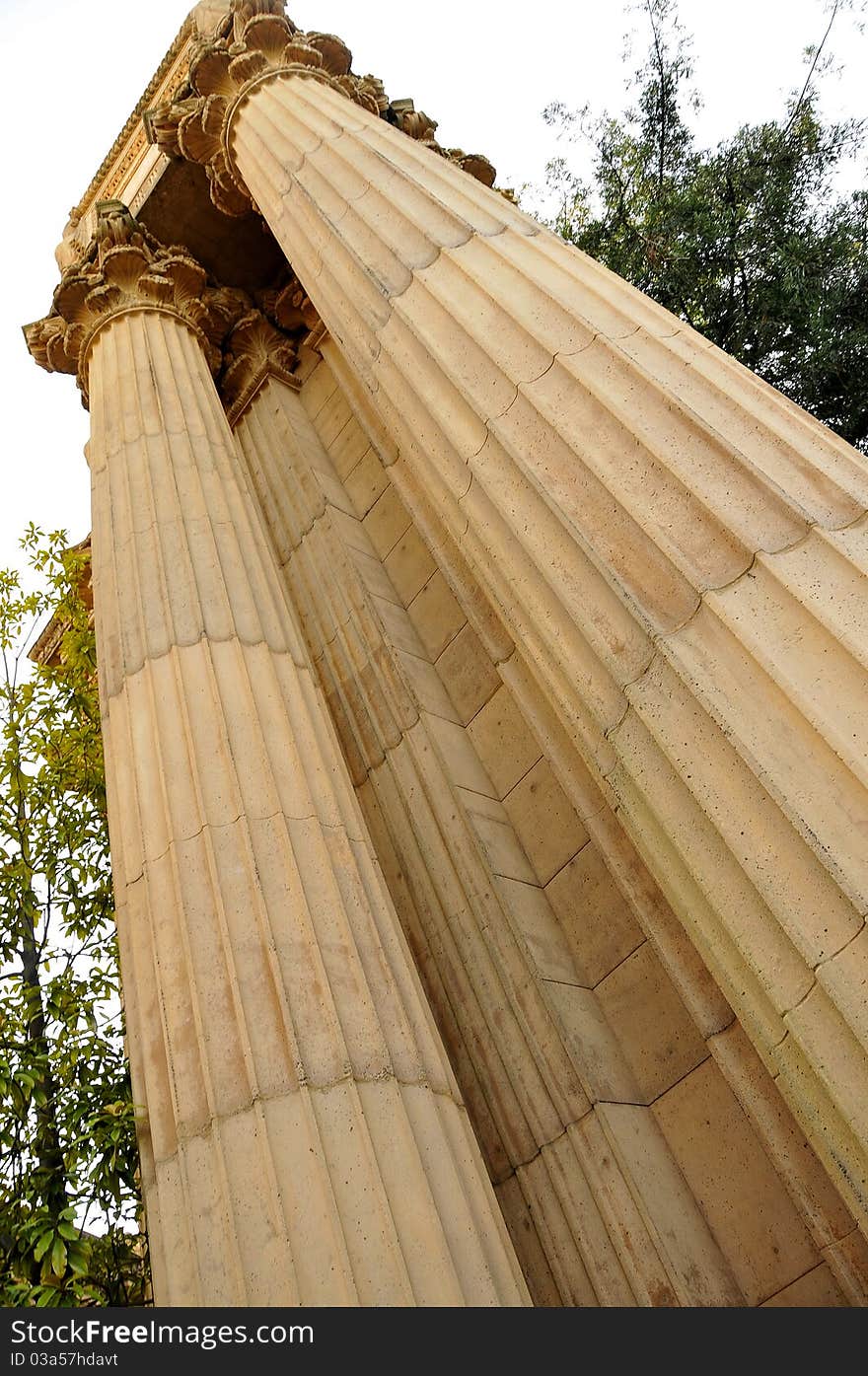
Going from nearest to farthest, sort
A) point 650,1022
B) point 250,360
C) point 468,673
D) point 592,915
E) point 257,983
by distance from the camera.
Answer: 1. point 257,983
2. point 650,1022
3. point 592,915
4. point 468,673
5. point 250,360

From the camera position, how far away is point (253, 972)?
520cm

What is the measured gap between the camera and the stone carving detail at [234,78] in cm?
1091

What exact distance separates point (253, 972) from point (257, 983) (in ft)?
0.25

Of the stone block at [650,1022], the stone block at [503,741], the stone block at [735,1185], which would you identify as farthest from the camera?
the stone block at [503,741]

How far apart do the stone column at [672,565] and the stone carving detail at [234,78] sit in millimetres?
4458

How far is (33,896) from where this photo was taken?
8844mm

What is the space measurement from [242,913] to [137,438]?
5374mm

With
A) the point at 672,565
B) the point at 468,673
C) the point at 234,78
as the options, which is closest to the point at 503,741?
the point at 468,673

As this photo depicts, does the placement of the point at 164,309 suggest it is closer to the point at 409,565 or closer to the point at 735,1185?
the point at 409,565

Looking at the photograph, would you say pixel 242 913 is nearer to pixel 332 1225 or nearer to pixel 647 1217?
pixel 332 1225

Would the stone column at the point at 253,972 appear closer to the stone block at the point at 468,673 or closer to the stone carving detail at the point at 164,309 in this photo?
the stone block at the point at 468,673

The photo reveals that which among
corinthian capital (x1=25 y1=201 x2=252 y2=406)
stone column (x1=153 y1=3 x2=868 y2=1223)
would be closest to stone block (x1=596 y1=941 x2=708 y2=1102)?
stone column (x1=153 y1=3 x2=868 y2=1223)

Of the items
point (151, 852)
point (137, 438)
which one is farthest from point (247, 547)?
point (151, 852)

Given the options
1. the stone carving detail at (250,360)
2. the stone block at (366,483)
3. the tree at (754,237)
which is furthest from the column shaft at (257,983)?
the tree at (754,237)
